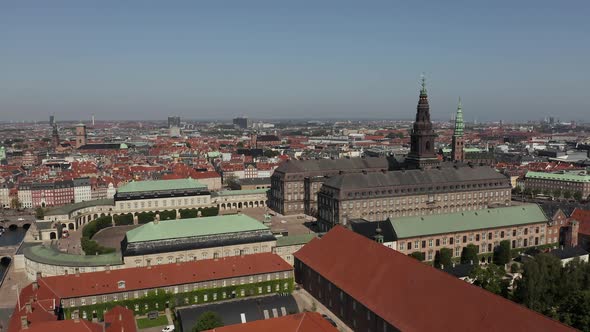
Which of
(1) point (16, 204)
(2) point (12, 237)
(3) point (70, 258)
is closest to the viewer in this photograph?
(3) point (70, 258)

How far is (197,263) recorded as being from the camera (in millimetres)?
67438

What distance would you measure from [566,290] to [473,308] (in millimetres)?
23078

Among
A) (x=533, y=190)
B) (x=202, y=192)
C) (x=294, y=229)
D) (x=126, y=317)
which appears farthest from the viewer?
(x=533, y=190)

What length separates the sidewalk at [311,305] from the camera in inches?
2155

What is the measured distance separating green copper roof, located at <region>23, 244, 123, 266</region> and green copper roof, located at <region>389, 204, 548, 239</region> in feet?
144

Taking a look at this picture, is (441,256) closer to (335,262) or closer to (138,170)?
(335,262)

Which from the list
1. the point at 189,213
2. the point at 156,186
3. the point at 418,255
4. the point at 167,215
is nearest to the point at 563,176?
the point at 418,255

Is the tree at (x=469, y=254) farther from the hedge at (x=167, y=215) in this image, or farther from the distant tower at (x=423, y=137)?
the hedge at (x=167, y=215)

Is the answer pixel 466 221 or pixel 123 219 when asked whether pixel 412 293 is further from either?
pixel 123 219

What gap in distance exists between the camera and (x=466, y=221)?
8431cm

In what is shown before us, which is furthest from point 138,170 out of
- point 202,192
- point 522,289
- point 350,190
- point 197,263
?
point 522,289

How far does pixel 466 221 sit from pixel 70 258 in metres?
64.9

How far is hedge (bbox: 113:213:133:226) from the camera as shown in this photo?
117875 mm

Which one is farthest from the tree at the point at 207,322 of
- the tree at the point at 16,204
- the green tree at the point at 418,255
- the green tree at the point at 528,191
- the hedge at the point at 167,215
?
the green tree at the point at 528,191
